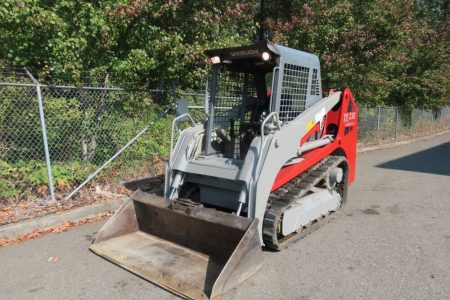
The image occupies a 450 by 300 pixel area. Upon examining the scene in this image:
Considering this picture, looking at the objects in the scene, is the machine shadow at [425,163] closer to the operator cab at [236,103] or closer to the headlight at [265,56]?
the operator cab at [236,103]

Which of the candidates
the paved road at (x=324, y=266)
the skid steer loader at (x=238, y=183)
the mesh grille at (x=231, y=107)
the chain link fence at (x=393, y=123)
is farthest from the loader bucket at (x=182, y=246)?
the chain link fence at (x=393, y=123)

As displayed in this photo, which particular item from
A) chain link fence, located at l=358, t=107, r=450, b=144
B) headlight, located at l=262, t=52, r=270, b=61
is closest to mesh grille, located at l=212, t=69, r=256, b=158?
headlight, located at l=262, t=52, r=270, b=61

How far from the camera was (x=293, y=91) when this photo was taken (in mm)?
5090

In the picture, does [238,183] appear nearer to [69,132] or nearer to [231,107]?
[231,107]

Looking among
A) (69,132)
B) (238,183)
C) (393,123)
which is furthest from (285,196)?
(393,123)

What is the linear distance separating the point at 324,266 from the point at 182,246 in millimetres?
1590

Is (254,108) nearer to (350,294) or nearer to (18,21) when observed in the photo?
(350,294)

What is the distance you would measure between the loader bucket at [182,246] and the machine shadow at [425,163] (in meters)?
7.66

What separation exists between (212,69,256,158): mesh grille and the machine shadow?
21.2 ft

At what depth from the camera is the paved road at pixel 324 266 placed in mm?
3707

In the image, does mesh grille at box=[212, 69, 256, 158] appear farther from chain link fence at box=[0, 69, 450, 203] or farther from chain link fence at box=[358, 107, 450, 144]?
chain link fence at box=[358, 107, 450, 144]

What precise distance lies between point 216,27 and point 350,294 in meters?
6.46

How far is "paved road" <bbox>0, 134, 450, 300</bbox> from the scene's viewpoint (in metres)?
3.71

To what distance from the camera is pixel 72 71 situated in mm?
6684
